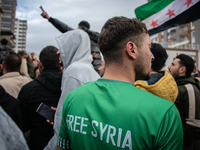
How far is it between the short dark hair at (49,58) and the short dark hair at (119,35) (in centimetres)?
140

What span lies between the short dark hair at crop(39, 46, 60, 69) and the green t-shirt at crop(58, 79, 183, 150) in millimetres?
1452

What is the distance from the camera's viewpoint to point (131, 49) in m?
1.22

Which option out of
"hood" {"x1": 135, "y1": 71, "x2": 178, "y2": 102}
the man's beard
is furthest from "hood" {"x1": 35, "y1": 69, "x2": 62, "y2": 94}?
the man's beard

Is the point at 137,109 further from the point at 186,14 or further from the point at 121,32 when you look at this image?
the point at 186,14

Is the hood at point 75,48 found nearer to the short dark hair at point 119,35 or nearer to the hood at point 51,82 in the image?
the hood at point 51,82

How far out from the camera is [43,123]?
2.25 metres

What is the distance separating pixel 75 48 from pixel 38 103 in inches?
37.2

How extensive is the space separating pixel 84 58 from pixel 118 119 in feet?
4.29

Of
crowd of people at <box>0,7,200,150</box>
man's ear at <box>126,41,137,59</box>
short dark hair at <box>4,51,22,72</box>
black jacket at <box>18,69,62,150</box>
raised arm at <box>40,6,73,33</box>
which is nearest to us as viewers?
crowd of people at <box>0,7,200,150</box>

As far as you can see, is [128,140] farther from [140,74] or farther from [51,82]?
[51,82]

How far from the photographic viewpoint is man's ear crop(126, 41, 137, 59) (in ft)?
3.98

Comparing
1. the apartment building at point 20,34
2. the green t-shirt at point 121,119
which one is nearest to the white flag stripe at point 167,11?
the green t-shirt at point 121,119

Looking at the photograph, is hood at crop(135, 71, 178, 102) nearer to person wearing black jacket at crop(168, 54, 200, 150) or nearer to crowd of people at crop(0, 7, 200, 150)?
crowd of people at crop(0, 7, 200, 150)

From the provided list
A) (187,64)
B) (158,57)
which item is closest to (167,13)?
(187,64)
